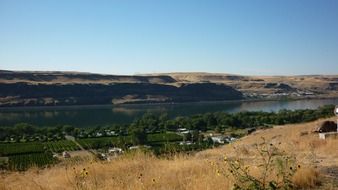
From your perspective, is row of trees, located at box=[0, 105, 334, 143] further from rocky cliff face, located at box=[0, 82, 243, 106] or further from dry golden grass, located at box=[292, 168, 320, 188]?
dry golden grass, located at box=[292, 168, 320, 188]

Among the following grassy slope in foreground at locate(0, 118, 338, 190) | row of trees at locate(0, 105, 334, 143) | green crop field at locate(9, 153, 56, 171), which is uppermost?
grassy slope in foreground at locate(0, 118, 338, 190)

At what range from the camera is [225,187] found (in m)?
4.39

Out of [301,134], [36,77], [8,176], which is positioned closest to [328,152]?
[301,134]

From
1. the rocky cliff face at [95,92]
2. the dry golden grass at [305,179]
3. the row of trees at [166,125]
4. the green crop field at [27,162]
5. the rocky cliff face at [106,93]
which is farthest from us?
the rocky cliff face at [95,92]

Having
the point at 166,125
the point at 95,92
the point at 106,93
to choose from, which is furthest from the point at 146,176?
the point at 106,93

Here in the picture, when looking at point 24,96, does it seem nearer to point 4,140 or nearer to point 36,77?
point 36,77

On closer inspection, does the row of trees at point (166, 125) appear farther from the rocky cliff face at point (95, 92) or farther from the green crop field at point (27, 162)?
the rocky cliff face at point (95, 92)

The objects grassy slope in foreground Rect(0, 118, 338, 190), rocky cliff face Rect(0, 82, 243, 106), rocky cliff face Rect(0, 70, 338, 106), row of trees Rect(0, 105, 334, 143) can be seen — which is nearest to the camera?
grassy slope in foreground Rect(0, 118, 338, 190)

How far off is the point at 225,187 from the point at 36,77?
7576 inches

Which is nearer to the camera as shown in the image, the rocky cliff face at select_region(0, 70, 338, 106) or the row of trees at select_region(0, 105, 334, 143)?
the row of trees at select_region(0, 105, 334, 143)

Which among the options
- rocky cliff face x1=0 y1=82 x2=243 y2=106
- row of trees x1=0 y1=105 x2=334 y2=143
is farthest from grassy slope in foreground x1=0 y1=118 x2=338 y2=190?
rocky cliff face x1=0 y1=82 x2=243 y2=106

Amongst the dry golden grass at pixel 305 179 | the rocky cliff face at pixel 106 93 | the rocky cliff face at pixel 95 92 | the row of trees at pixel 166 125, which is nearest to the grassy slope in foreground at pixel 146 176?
the dry golden grass at pixel 305 179

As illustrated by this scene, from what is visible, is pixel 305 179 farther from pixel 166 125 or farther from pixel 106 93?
pixel 106 93

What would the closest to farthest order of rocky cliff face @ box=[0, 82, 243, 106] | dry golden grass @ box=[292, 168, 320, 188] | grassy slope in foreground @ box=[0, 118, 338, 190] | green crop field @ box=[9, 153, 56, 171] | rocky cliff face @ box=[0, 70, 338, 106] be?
grassy slope in foreground @ box=[0, 118, 338, 190], dry golden grass @ box=[292, 168, 320, 188], green crop field @ box=[9, 153, 56, 171], rocky cliff face @ box=[0, 82, 243, 106], rocky cliff face @ box=[0, 70, 338, 106]
